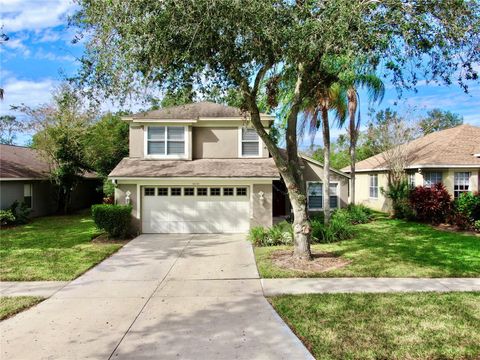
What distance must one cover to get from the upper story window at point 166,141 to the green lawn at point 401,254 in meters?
6.73

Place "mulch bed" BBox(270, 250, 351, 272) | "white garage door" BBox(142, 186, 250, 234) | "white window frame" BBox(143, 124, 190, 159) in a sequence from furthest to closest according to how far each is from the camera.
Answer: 1. "white window frame" BBox(143, 124, 190, 159)
2. "white garage door" BBox(142, 186, 250, 234)
3. "mulch bed" BBox(270, 250, 351, 272)

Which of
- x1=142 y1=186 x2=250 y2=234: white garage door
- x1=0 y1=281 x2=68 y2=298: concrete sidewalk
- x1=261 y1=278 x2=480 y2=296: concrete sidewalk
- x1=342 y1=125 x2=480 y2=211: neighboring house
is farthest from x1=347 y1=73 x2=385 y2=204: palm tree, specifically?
x1=0 y1=281 x2=68 y2=298: concrete sidewalk

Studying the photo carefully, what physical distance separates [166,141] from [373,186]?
15356 millimetres

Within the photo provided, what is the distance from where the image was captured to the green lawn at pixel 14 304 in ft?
20.0

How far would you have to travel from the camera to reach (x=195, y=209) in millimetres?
14797

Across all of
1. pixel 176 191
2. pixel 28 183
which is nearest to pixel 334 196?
pixel 176 191

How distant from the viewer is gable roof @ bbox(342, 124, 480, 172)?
1708 cm

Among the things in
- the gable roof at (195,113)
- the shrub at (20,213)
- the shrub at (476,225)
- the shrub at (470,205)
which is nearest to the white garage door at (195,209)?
the gable roof at (195,113)

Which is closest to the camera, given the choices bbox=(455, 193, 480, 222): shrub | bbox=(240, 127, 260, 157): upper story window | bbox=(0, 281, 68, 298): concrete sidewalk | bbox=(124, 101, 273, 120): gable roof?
bbox=(0, 281, 68, 298): concrete sidewalk

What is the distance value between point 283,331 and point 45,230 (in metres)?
13.7

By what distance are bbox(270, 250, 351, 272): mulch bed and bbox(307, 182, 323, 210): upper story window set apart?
8.59m

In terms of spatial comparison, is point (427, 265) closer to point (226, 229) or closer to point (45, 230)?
point (226, 229)

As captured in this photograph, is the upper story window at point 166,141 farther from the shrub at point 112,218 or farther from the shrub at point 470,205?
the shrub at point 470,205

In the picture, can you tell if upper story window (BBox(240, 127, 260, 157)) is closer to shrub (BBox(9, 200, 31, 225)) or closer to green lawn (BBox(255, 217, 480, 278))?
green lawn (BBox(255, 217, 480, 278))
